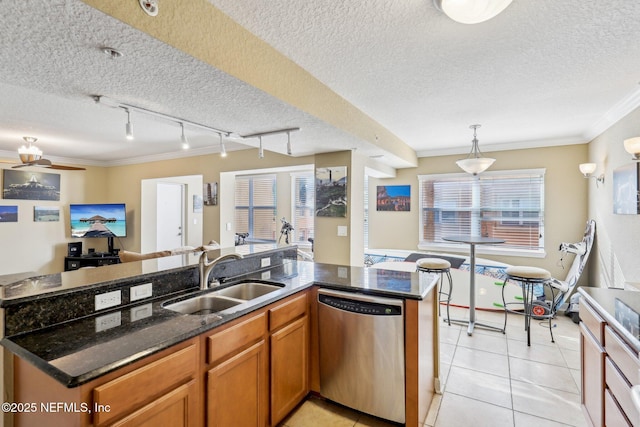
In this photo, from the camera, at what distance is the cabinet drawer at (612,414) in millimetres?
1407

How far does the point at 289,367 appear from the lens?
6.76 feet

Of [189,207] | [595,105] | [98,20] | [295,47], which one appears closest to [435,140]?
[595,105]

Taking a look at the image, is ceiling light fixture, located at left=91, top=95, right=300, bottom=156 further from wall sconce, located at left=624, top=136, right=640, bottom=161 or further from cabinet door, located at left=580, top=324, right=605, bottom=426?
wall sconce, located at left=624, top=136, right=640, bottom=161

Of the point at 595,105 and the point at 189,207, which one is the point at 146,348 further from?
the point at 189,207

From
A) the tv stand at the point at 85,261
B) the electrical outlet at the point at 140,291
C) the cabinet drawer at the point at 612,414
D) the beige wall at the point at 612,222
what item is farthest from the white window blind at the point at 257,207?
the cabinet drawer at the point at 612,414

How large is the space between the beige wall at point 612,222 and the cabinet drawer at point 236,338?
3.15 m

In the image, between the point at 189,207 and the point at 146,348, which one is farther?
the point at 189,207

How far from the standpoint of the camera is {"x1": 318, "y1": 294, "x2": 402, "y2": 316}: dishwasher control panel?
198cm

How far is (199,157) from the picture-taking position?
217 inches

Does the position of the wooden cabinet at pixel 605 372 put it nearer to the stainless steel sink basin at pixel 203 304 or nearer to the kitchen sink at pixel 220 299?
the kitchen sink at pixel 220 299

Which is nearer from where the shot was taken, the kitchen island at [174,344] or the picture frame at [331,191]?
the kitchen island at [174,344]

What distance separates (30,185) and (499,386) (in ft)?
25.6

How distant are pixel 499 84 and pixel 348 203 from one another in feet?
6.60

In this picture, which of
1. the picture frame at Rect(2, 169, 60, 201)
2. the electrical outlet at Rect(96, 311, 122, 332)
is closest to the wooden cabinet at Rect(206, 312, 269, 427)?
the electrical outlet at Rect(96, 311, 122, 332)
